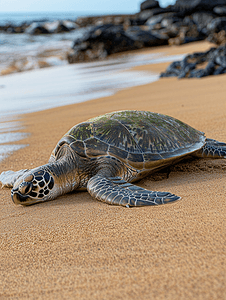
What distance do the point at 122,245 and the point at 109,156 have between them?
48.2 inches

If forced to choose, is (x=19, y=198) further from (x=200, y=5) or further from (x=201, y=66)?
(x=200, y=5)

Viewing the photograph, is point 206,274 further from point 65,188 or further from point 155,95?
point 155,95

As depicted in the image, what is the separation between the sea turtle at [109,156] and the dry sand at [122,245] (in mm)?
122

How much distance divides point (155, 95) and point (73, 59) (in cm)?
1490

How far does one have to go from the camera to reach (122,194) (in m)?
2.23

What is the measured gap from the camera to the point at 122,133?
111 inches

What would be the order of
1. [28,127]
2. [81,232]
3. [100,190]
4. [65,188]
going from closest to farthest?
[81,232]
[100,190]
[65,188]
[28,127]

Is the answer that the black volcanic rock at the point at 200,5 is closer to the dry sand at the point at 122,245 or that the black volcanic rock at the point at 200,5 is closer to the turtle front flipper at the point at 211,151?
the turtle front flipper at the point at 211,151

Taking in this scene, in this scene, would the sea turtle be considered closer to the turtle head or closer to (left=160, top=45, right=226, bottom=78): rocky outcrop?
the turtle head

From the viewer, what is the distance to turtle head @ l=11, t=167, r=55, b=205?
2422 millimetres

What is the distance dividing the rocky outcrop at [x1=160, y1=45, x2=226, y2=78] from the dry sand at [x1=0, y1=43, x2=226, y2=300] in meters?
6.22

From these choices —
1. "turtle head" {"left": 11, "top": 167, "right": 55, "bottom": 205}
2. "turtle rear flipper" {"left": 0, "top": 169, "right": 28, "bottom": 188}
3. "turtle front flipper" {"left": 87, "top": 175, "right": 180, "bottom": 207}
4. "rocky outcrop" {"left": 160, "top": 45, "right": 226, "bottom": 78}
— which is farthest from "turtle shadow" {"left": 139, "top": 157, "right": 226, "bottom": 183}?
"rocky outcrop" {"left": 160, "top": 45, "right": 226, "bottom": 78}

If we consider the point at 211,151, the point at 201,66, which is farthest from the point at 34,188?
the point at 201,66

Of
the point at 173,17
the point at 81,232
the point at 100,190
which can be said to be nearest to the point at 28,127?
the point at 100,190
